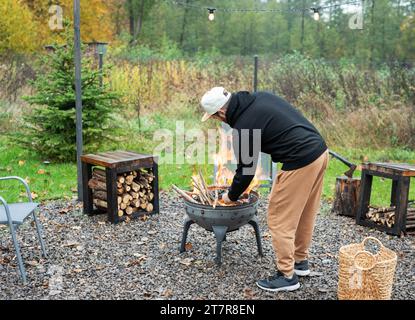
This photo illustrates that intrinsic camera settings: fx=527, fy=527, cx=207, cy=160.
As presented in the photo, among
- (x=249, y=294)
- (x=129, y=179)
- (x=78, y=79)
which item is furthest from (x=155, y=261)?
(x=78, y=79)

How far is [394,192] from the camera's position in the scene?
579 centimetres

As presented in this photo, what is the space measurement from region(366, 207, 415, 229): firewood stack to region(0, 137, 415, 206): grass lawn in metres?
0.90

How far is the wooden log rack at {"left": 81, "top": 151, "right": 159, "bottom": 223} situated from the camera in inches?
218

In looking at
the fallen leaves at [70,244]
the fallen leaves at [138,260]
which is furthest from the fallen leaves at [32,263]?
the fallen leaves at [138,260]

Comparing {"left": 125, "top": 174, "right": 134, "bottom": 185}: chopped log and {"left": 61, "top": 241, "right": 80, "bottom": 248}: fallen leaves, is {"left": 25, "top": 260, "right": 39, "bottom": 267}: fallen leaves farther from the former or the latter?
{"left": 125, "top": 174, "right": 134, "bottom": 185}: chopped log

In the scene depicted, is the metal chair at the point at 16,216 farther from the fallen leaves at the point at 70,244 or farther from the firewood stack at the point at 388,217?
the firewood stack at the point at 388,217

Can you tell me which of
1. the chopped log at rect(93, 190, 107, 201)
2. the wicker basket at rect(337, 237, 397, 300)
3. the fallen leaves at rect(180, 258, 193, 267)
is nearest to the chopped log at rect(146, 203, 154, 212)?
the chopped log at rect(93, 190, 107, 201)

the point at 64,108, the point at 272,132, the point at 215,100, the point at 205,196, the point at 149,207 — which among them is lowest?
the point at 149,207

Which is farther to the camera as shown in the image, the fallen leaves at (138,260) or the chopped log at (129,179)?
the chopped log at (129,179)

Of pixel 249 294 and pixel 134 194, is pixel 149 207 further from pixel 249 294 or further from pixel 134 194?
pixel 249 294

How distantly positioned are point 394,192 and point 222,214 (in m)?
2.40

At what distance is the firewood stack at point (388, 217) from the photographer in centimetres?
549

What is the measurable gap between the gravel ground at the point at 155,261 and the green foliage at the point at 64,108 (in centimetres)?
222

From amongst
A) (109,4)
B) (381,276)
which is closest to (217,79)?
(381,276)
